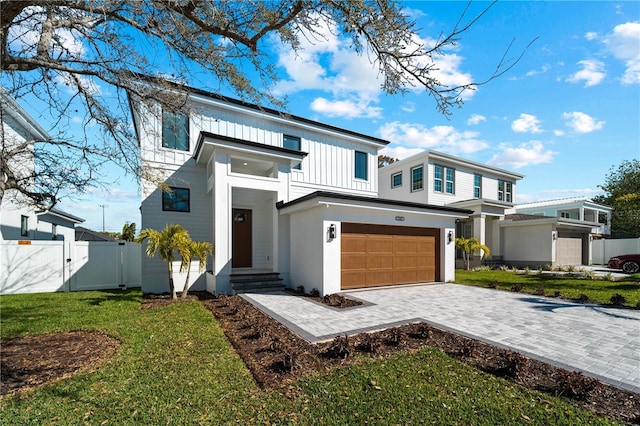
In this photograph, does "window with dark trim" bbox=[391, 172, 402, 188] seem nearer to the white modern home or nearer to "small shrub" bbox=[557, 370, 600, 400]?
the white modern home

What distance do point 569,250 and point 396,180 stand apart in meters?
12.6

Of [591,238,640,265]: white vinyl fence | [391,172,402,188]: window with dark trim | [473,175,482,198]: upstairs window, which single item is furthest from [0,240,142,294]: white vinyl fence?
[591,238,640,265]: white vinyl fence

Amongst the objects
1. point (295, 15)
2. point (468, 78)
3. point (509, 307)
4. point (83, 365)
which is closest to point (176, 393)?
point (83, 365)

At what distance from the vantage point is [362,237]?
32.9 ft

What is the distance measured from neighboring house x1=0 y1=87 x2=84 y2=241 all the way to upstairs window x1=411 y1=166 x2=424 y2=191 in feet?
60.7

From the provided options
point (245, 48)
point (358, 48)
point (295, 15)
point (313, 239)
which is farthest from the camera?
point (313, 239)

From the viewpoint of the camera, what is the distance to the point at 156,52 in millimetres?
4672

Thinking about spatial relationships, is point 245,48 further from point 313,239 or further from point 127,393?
point 313,239

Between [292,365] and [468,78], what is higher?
[468,78]

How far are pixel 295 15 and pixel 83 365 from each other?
585cm

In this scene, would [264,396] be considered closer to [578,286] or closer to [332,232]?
[332,232]

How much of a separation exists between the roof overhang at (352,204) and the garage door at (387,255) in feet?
2.41

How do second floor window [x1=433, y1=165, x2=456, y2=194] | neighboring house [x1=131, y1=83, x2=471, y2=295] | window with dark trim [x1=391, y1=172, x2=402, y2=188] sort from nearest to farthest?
neighboring house [x1=131, y1=83, x2=471, y2=295] → second floor window [x1=433, y1=165, x2=456, y2=194] → window with dark trim [x1=391, y1=172, x2=402, y2=188]

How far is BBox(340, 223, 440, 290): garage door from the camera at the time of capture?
9789 millimetres
